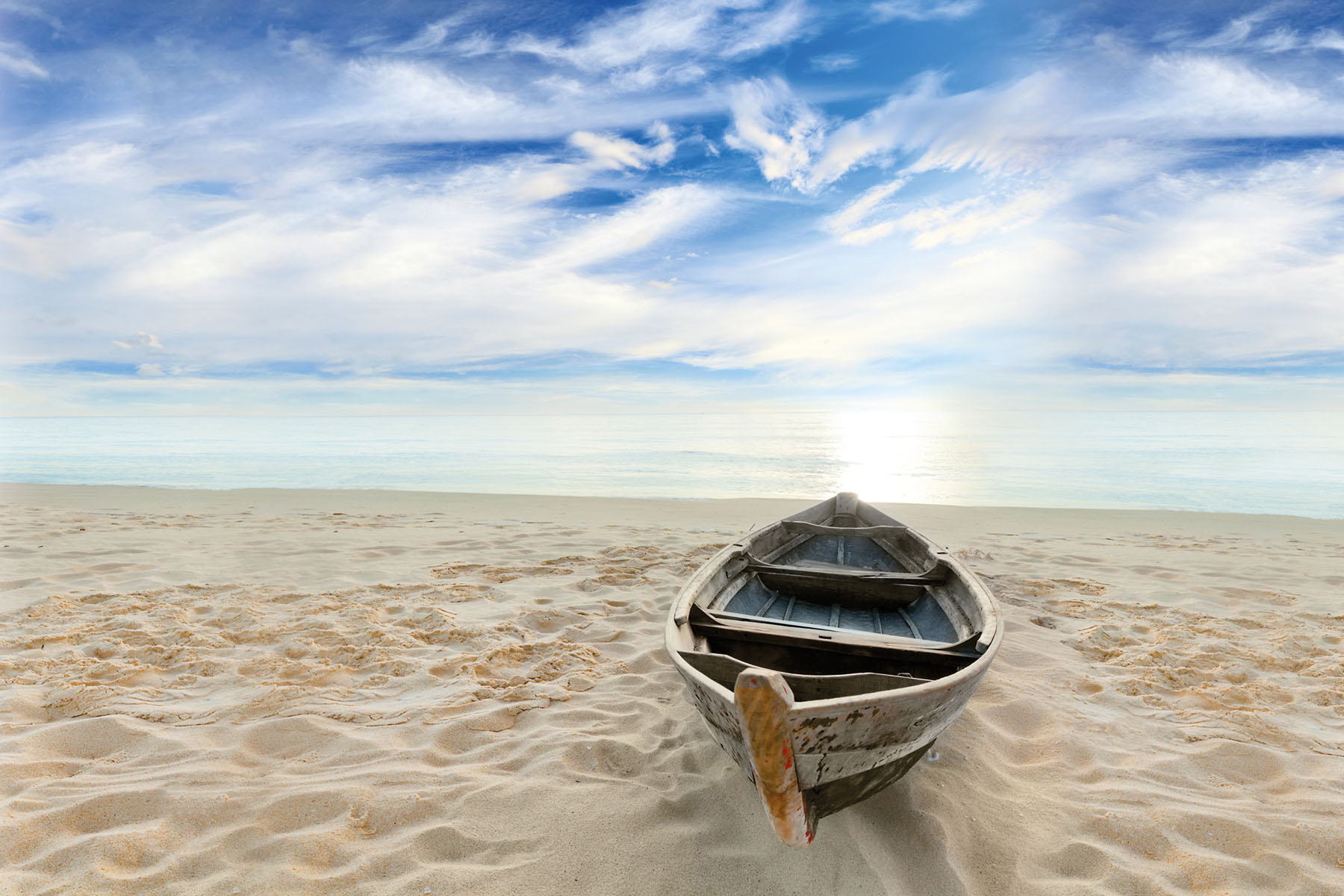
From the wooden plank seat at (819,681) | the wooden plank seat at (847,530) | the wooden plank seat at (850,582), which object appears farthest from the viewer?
→ the wooden plank seat at (847,530)

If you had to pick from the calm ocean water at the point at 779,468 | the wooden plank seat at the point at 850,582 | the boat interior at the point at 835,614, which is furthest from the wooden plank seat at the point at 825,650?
the calm ocean water at the point at 779,468

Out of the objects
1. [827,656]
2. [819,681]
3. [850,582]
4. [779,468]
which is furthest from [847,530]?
[779,468]

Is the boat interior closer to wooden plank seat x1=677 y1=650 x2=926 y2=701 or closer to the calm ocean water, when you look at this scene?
wooden plank seat x1=677 y1=650 x2=926 y2=701

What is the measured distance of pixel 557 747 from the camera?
3.49 metres

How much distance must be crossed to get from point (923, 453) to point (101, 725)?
3703 cm

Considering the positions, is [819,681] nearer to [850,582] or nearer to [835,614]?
[835,614]

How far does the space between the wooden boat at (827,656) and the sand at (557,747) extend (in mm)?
535

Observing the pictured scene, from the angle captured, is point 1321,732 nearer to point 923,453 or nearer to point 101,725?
point 101,725

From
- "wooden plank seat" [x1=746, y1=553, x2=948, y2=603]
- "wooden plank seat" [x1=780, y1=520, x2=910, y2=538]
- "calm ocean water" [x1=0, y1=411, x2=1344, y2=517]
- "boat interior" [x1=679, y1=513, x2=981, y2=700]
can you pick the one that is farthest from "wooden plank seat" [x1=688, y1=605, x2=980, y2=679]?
"calm ocean water" [x1=0, y1=411, x2=1344, y2=517]

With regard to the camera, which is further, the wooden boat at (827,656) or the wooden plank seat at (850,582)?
the wooden plank seat at (850,582)

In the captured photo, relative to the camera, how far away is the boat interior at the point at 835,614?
3.33m

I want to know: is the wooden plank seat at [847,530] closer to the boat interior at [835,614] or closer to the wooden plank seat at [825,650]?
the boat interior at [835,614]

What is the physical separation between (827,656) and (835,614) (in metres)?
1.58

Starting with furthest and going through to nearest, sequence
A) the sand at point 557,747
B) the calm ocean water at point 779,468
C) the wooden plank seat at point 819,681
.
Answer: the calm ocean water at point 779,468 < the wooden plank seat at point 819,681 < the sand at point 557,747
